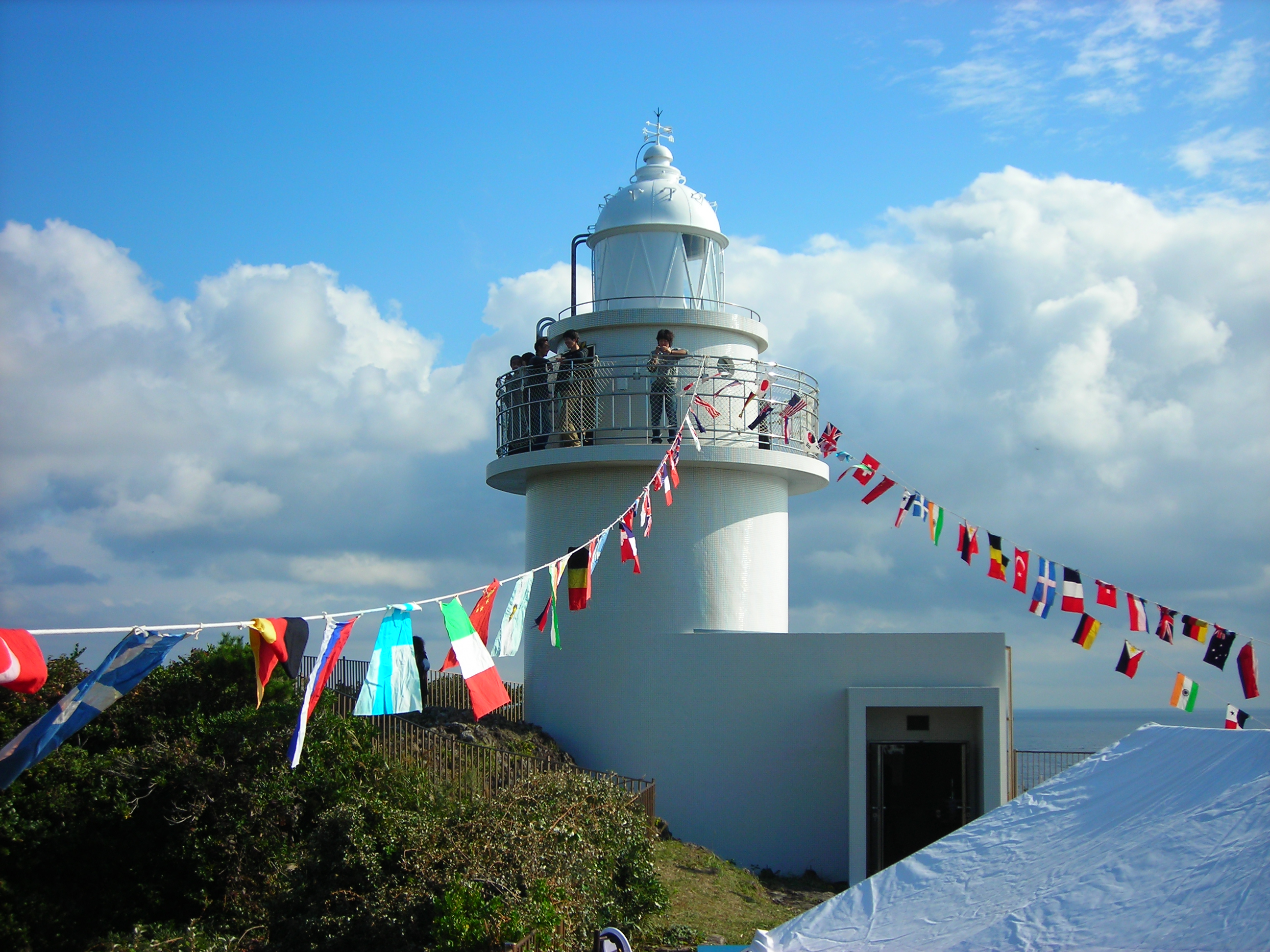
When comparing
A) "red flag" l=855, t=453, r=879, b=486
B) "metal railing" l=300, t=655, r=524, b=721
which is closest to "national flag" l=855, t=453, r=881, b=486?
"red flag" l=855, t=453, r=879, b=486

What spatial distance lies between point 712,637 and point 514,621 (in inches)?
271

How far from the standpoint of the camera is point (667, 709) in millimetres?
16328

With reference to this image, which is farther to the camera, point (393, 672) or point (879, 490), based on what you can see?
point (879, 490)

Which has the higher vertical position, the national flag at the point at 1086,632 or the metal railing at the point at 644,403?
the metal railing at the point at 644,403

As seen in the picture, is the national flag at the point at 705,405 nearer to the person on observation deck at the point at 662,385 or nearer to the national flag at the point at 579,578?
the person on observation deck at the point at 662,385

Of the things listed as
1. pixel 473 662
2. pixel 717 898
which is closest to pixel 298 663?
pixel 473 662

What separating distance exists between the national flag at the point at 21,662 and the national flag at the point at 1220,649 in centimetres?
1224

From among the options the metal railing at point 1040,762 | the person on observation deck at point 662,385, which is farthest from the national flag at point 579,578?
the metal railing at point 1040,762

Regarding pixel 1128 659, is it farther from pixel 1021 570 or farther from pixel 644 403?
pixel 644 403

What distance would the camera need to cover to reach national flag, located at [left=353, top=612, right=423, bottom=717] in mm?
7652

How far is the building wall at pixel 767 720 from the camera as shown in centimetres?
1566

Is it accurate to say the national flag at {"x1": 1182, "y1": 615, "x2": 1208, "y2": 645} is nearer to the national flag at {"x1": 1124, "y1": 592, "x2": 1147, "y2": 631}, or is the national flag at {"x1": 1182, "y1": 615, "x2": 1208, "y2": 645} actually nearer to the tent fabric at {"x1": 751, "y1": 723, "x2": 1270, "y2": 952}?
the national flag at {"x1": 1124, "y1": 592, "x2": 1147, "y2": 631}

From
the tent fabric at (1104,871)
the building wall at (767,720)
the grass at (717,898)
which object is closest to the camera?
the tent fabric at (1104,871)

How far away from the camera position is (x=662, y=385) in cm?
1688
